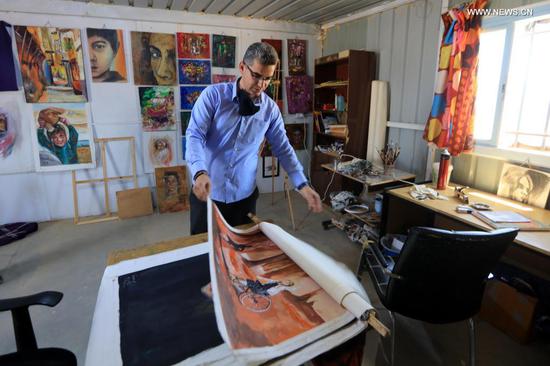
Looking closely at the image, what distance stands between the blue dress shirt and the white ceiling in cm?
225

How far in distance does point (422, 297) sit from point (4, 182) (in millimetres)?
4242

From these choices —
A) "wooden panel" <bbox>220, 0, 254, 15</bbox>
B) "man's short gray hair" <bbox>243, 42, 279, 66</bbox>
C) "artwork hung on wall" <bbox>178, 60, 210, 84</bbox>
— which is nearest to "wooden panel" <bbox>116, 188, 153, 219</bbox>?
"artwork hung on wall" <bbox>178, 60, 210, 84</bbox>

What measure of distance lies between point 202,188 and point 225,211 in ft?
2.02

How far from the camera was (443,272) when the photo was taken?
1332mm

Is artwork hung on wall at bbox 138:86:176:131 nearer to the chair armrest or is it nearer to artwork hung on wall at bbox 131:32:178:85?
artwork hung on wall at bbox 131:32:178:85

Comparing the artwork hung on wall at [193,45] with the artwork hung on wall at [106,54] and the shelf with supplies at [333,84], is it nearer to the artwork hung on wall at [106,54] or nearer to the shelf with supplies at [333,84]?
the artwork hung on wall at [106,54]

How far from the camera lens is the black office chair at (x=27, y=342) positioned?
1142 millimetres

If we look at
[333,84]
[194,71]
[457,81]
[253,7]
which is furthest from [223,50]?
[457,81]

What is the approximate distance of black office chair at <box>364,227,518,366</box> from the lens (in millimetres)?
1265

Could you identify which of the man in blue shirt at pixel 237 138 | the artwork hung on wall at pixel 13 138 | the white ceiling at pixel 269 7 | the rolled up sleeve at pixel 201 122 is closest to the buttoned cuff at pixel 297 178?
the man in blue shirt at pixel 237 138

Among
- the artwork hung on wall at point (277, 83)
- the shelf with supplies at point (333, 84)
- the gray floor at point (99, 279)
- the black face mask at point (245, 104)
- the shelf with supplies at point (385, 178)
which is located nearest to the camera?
the black face mask at point (245, 104)

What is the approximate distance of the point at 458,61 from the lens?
2.47 m

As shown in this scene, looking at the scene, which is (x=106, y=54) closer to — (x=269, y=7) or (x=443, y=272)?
(x=269, y=7)

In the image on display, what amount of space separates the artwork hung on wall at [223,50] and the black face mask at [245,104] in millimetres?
2678
